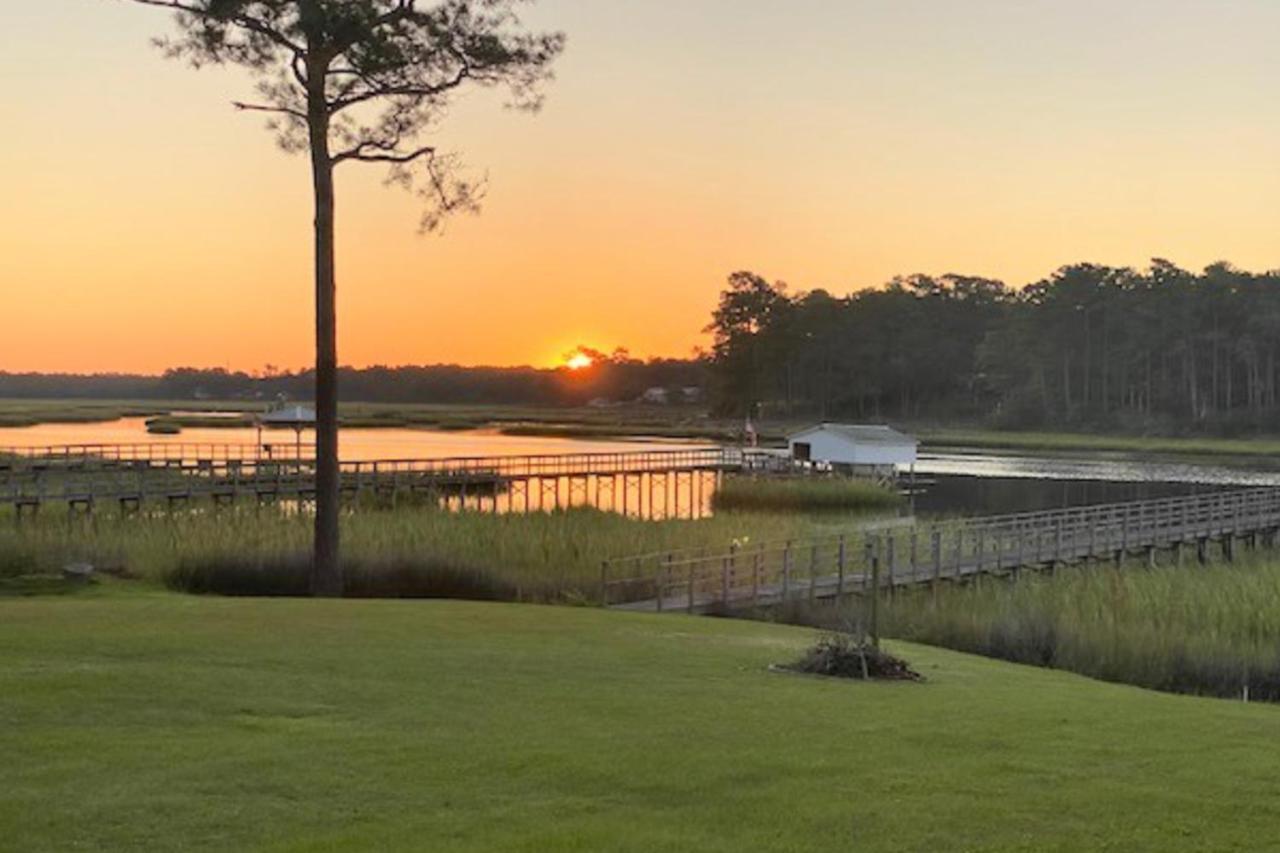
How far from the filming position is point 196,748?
A: 8828mm

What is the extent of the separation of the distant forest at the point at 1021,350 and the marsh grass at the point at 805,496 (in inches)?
2386

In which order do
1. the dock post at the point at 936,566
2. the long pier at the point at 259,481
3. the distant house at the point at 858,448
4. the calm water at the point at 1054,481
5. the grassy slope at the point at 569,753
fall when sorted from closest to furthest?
the grassy slope at the point at 569,753 < the dock post at the point at 936,566 < the long pier at the point at 259,481 < the calm water at the point at 1054,481 < the distant house at the point at 858,448

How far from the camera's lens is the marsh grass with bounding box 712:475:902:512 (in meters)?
62.5

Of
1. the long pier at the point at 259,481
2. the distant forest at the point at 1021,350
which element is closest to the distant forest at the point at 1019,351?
the distant forest at the point at 1021,350

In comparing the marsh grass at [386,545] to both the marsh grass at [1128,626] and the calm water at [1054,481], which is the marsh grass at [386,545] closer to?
the marsh grass at [1128,626]

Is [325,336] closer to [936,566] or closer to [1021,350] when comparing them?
[936,566]

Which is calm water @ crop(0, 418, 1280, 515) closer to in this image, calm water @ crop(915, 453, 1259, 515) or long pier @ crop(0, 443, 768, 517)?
calm water @ crop(915, 453, 1259, 515)

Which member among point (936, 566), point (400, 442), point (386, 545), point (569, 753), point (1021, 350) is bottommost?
point (400, 442)

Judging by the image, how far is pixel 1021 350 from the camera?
136000mm

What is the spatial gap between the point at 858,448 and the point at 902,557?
45130 millimetres

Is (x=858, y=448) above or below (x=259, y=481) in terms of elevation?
above

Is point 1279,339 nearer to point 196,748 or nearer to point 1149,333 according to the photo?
point 1149,333

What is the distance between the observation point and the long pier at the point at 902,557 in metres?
24.8

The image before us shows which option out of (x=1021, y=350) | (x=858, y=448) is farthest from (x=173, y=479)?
(x=1021, y=350)
